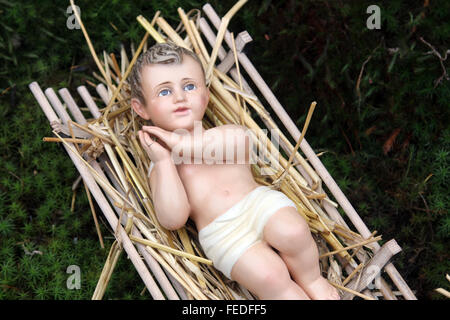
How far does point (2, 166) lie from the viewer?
3273mm

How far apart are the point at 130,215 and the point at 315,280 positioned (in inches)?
37.6

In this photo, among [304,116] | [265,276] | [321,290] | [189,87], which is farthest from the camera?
[304,116]

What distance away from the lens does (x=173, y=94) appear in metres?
2.54

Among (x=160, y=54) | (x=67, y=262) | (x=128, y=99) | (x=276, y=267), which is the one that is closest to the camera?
(x=276, y=267)

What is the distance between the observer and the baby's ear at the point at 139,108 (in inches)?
104

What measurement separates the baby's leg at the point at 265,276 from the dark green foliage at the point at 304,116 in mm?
907

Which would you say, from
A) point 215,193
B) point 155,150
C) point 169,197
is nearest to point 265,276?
point 215,193

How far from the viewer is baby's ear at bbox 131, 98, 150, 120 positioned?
2.65m

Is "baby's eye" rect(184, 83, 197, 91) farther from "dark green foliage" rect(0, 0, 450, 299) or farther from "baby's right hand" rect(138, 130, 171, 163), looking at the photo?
"dark green foliage" rect(0, 0, 450, 299)

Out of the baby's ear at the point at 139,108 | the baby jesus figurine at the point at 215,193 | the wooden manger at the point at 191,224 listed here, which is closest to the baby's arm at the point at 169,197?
the baby jesus figurine at the point at 215,193

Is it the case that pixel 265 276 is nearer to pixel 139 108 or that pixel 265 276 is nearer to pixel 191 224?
pixel 191 224

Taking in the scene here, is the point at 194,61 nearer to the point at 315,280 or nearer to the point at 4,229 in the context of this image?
the point at 315,280

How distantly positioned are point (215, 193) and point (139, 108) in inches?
23.5

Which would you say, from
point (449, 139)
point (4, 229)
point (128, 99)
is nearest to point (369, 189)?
point (449, 139)
